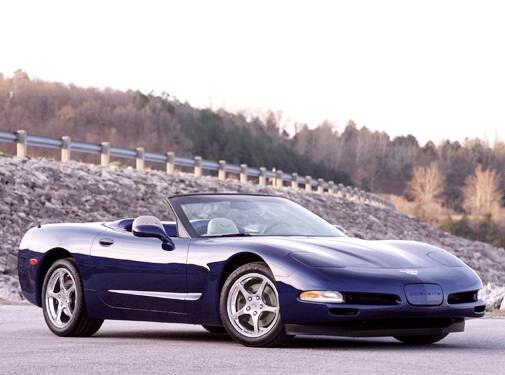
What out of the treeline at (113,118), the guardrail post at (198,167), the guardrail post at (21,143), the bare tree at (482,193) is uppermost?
the treeline at (113,118)

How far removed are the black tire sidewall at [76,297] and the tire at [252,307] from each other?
5.16 feet

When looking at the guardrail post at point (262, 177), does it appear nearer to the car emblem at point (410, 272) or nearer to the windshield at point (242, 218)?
the windshield at point (242, 218)

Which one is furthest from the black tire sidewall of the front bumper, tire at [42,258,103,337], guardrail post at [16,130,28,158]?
guardrail post at [16,130,28,158]

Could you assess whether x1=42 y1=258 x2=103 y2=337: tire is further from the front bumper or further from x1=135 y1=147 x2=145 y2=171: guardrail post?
x1=135 y1=147 x2=145 y2=171: guardrail post

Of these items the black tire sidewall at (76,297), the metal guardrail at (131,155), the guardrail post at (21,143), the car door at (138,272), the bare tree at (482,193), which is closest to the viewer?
the car door at (138,272)

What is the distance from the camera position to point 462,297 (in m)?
9.17

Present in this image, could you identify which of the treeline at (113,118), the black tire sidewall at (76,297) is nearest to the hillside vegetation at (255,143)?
the treeline at (113,118)

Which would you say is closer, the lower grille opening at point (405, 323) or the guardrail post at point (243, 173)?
the lower grille opening at point (405, 323)

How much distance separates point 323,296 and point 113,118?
58.9 m

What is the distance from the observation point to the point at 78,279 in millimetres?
10227

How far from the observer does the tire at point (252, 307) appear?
347 inches

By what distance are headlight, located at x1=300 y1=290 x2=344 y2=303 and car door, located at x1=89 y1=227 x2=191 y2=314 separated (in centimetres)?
111

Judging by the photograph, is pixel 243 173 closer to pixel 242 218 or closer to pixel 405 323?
pixel 242 218

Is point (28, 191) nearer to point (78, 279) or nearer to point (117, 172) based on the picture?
point (117, 172)
